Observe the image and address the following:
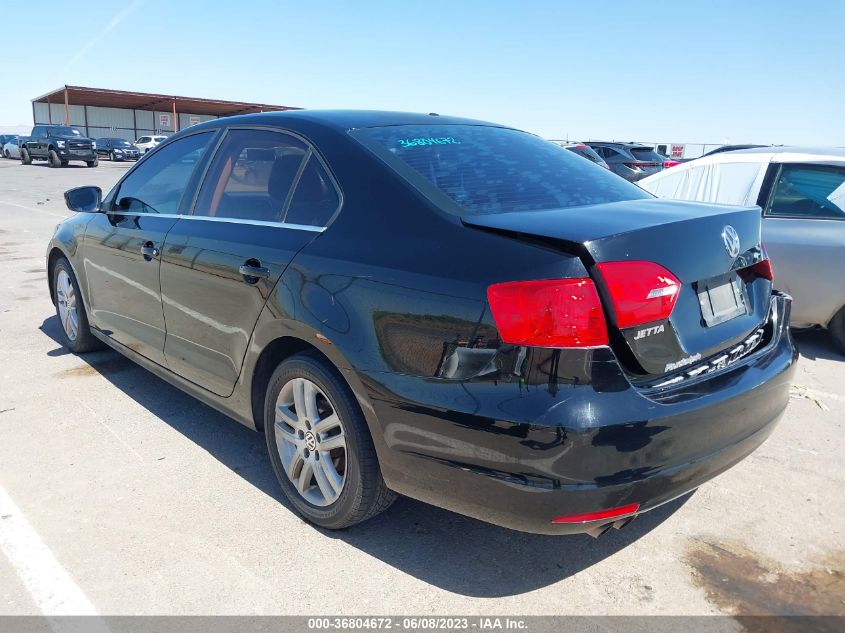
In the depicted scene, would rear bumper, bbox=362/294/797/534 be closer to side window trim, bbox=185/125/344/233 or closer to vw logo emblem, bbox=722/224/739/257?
vw logo emblem, bbox=722/224/739/257

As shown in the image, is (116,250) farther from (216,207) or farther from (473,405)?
(473,405)

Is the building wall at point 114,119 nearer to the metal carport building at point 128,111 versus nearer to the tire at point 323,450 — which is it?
the metal carport building at point 128,111

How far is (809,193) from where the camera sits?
5.43 metres

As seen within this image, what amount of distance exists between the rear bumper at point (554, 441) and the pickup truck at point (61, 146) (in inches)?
1298

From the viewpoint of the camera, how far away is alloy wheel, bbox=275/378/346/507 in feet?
9.31

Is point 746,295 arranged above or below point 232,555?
above

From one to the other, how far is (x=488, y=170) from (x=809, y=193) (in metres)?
3.65

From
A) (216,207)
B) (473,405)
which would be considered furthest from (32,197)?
(473,405)

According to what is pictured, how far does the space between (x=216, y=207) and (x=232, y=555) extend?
66.2 inches

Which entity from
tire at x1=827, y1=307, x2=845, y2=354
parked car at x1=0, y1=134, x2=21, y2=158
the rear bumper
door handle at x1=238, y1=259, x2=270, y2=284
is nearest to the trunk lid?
the rear bumper

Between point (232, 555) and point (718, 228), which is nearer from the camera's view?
point (718, 228)

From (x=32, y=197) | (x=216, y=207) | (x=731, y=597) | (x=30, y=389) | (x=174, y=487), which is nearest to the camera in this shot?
(x=731, y=597)

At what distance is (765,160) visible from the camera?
5648 millimetres

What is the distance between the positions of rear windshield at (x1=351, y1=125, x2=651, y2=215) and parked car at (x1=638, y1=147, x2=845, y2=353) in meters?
2.64
